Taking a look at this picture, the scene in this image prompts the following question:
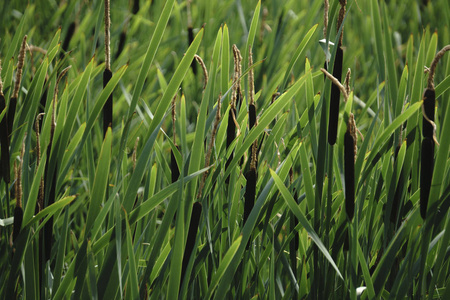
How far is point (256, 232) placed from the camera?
75 centimetres

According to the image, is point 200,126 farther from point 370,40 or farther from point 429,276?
point 370,40

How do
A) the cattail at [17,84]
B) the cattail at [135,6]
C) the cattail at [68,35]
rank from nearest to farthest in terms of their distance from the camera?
the cattail at [17,84], the cattail at [68,35], the cattail at [135,6]

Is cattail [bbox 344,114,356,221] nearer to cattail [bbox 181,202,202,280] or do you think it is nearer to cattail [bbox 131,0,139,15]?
cattail [bbox 181,202,202,280]

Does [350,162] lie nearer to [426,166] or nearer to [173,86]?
[426,166]

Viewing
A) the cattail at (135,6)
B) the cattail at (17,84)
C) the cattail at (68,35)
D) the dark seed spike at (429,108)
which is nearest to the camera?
the dark seed spike at (429,108)

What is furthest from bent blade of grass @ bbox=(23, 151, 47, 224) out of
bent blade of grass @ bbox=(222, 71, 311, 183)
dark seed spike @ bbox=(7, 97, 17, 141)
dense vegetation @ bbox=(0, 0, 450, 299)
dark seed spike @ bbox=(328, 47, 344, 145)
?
dark seed spike @ bbox=(328, 47, 344, 145)

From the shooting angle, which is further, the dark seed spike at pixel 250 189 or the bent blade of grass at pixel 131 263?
the dark seed spike at pixel 250 189

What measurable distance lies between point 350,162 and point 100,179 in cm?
29

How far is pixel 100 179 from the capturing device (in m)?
0.66

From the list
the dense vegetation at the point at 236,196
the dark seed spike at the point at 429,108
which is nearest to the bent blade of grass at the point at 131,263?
the dense vegetation at the point at 236,196

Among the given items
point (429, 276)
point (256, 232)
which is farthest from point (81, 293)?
point (429, 276)

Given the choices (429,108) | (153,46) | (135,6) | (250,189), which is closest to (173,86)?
(153,46)

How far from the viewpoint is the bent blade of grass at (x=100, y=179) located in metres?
0.65

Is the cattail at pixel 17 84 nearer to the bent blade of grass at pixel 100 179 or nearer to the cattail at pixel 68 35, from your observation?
the bent blade of grass at pixel 100 179
